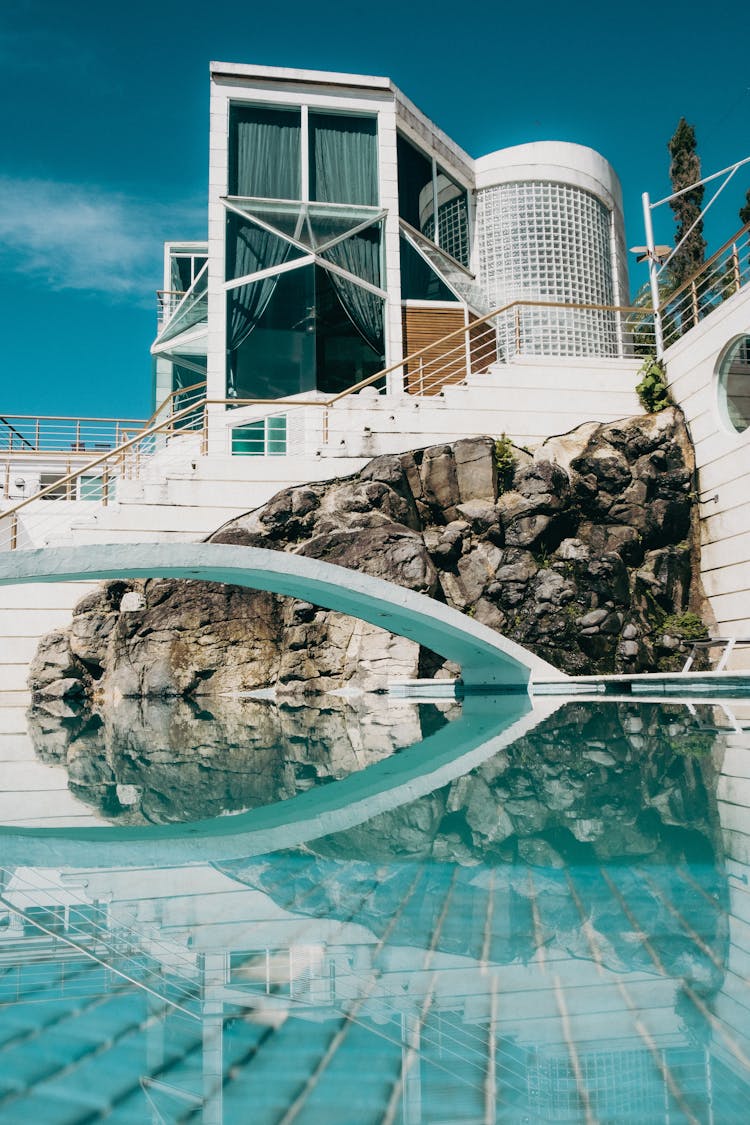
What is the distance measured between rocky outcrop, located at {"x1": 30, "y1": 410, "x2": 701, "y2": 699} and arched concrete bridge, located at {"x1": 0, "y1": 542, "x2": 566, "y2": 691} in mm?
2613

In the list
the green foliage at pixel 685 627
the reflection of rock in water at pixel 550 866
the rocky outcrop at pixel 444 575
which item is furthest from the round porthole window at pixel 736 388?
the reflection of rock in water at pixel 550 866

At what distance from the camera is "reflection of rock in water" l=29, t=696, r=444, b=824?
20.3 feet

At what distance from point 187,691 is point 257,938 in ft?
47.6

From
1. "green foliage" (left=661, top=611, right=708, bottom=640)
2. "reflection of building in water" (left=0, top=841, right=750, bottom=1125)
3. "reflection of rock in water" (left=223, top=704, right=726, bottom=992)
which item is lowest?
"reflection of building in water" (left=0, top=841, right=750, bottom=1125)

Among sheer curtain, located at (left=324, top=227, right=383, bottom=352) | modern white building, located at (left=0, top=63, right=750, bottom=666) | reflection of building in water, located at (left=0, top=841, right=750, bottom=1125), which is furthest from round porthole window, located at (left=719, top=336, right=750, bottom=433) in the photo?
reflection of building in water, located at (left=0, top=841, right=750, bottom=1125)

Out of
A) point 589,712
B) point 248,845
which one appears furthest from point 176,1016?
point 589,712

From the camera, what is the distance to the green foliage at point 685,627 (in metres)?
16.6

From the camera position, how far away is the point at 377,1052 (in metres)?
1.91

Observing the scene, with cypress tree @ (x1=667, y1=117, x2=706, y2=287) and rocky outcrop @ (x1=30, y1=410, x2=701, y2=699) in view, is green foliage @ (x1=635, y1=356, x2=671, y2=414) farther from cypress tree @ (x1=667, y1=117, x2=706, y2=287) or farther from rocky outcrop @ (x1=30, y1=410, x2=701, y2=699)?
cypress tree @ (x1=667, y1=117, x2=706, y2=287)

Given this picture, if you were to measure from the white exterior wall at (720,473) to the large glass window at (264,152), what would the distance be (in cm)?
1055

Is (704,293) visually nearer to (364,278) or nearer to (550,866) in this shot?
(364,278)

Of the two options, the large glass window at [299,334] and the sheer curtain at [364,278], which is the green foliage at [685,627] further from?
the sheer curtain at [364,278]

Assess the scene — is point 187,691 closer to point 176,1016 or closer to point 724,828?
point 724,828

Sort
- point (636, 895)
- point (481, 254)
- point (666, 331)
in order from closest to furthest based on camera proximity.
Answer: point (636, 895), point (666, 331), point (481, 254)
